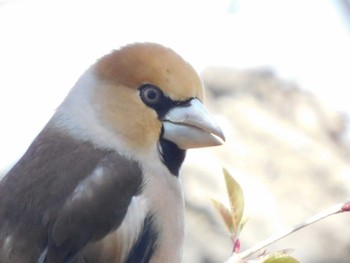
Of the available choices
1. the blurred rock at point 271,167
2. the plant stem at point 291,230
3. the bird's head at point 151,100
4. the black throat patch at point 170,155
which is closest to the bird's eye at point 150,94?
the bird's head at point 151,100

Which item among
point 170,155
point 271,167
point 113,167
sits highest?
point 113,167

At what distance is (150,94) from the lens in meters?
3.45

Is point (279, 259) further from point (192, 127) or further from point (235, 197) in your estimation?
point (192, 127)

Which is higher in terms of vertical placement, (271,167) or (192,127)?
(192,127)

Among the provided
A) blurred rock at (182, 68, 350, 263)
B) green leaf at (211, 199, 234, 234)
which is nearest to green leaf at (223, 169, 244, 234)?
green leaf at (211, 199, 234, 234)

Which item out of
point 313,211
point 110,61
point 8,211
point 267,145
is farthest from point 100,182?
point 267,145

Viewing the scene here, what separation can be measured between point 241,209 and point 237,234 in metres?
0.09

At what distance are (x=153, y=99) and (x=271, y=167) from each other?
20.3ft

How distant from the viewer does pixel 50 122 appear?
3643 millimetres

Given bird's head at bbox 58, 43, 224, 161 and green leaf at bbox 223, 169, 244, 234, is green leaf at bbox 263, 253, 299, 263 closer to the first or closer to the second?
green leaf at bbox 223, 169, 244, 234

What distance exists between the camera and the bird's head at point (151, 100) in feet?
11.2

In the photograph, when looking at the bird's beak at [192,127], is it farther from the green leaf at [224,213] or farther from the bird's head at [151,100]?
the green leaf at [224,213]

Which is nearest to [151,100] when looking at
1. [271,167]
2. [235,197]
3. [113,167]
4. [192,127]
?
[192,127]

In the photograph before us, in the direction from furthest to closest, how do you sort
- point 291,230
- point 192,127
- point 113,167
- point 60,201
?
point 192,127 → point 113,167 → point 60,201 → point 291,230
